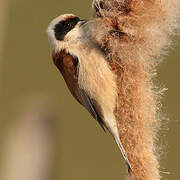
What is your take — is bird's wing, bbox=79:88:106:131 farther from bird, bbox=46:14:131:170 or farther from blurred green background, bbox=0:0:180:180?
blurred green background, bbox=0:0:180:180

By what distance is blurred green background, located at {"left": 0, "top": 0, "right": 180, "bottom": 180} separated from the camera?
6793 millimetres

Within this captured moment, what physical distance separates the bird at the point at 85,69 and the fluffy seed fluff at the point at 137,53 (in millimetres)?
81

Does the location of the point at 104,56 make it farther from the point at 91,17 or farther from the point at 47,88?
the point at 47,88

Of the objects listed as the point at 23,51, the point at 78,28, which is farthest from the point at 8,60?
the point at 78,28

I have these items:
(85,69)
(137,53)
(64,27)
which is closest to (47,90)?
(64,27)

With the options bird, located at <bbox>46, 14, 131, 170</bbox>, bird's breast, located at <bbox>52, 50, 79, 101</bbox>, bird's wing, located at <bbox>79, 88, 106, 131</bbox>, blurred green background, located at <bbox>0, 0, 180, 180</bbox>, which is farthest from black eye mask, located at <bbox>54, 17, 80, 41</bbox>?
blurred green background, located at <bbox>0, 0, 180, 180</bbox>

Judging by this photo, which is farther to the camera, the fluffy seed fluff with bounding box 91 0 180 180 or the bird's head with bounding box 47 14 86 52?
the bird's head with bounding box 47 14 86 52

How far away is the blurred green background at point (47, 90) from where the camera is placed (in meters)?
6.79

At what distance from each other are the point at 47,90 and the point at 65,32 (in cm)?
383

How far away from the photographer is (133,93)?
9.06 ft

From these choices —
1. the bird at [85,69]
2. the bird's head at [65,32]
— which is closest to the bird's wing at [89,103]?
the bird at [85,69]

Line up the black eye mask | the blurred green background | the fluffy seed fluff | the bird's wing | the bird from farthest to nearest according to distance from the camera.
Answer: the blurred green background → the black eye mask → the bird's wing → the bird → the fluffy seed fluff

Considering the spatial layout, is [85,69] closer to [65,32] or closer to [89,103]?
[89,103]

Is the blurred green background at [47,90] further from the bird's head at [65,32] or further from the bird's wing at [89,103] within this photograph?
the bird's wing at [89,103]
